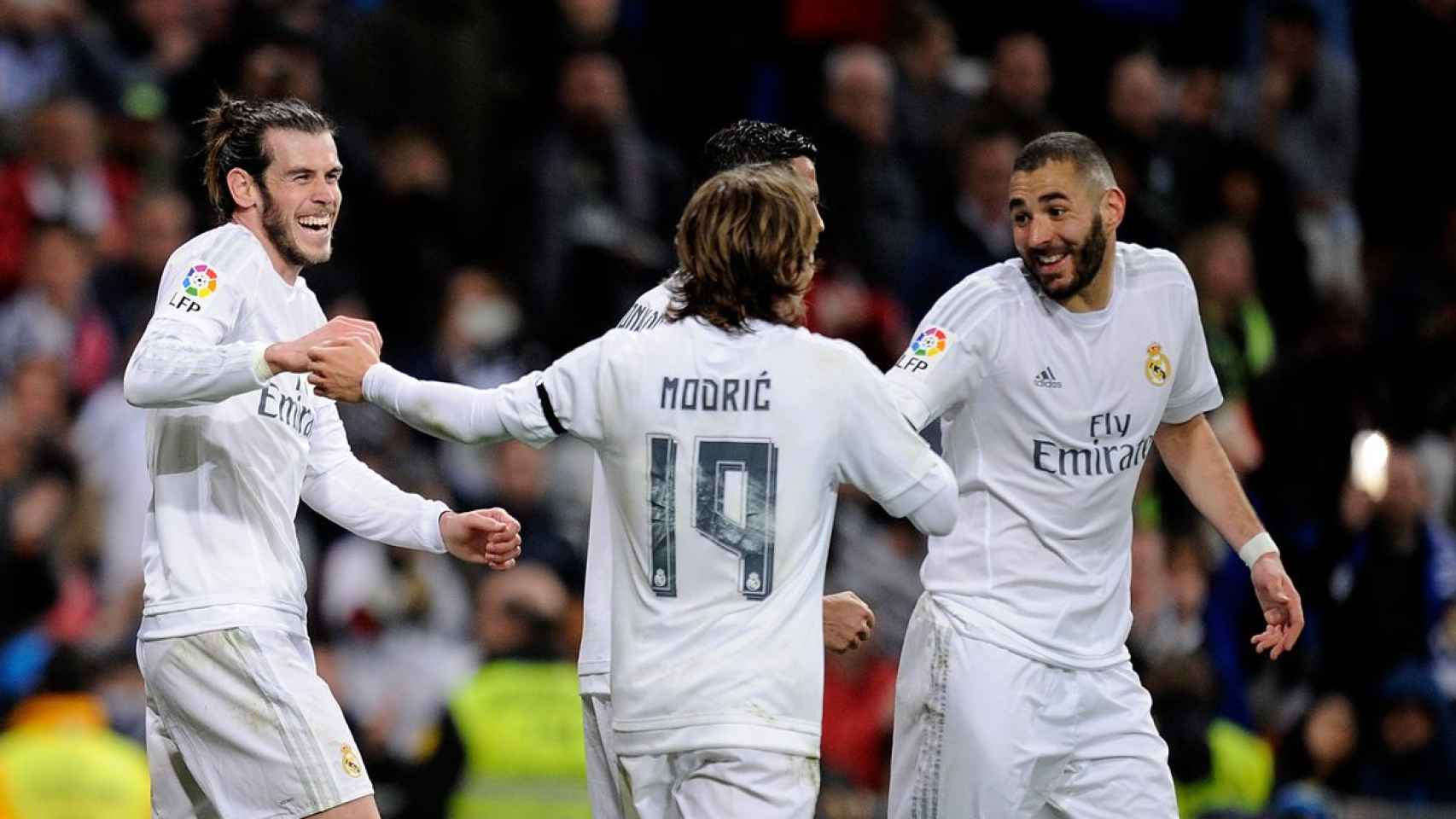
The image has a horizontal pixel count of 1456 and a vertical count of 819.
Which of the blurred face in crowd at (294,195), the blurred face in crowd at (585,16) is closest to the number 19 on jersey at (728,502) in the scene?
the blurred face in crowd at (294,195)

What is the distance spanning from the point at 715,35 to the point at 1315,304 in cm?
396

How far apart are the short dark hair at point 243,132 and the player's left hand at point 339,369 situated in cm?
77

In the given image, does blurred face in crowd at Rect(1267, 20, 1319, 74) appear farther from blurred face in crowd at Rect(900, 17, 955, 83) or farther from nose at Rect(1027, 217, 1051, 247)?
nose at Rect(1027, 217, 1051, 247)

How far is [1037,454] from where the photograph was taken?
627 centimetres

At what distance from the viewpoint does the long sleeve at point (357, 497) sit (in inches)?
247

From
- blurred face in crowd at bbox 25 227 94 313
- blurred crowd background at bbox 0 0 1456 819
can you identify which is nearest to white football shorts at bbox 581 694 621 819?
blurred crowd background at bbox 0 0 1456 819

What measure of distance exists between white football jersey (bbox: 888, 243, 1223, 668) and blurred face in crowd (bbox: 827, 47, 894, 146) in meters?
6.05

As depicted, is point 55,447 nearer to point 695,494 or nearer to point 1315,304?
point 695,494

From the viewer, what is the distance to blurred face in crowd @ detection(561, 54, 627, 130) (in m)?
12.0

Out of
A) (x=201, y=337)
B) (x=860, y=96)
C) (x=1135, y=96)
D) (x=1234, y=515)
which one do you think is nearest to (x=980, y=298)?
(x=1234, y=515)

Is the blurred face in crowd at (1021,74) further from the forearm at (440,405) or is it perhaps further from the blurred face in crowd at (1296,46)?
the forearm at (440,405)

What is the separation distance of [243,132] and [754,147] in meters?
1.46

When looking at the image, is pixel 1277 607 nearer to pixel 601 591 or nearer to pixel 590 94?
pixel 601 591

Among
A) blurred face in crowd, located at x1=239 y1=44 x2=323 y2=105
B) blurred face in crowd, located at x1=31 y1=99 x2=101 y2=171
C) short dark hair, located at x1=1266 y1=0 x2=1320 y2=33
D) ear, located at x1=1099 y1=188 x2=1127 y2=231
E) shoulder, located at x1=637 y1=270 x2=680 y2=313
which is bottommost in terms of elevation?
shoulder, located at x1=637 y1=270 x2=680 y2=313
